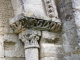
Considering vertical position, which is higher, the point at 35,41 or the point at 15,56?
the point at 35,41

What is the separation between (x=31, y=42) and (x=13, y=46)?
26 cm

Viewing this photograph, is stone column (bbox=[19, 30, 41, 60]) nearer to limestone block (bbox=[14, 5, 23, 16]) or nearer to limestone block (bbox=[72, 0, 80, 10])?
limestone block (bbox=[14, 5, 23, 16])

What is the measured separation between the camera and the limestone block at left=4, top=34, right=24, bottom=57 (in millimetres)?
2639

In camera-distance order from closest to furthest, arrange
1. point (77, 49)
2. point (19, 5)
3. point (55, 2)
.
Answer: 1. point (77, 49)
2. point (19, 5)
3. point (55, 2)

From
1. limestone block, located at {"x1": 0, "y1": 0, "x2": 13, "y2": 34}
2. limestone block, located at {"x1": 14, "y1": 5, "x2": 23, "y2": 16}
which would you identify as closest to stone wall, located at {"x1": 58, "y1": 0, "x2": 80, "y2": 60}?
limestone block, located at {"x1": 14, "y1": 5, "x2": 23, "y2": 16}

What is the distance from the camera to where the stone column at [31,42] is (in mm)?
2543

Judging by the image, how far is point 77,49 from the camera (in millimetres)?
2549

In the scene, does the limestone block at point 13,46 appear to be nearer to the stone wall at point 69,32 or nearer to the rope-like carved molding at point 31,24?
the rope-like carved molding at point 31,24

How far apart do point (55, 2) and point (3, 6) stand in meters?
0.72

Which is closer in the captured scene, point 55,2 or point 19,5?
point 19,5

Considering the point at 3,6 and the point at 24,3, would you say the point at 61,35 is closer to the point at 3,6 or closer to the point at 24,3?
the point at 24,3

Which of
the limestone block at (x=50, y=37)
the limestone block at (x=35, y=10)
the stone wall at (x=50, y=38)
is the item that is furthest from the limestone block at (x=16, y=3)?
the limestone block at (x=50, y=37)

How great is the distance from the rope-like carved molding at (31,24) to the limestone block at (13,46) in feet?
0.35

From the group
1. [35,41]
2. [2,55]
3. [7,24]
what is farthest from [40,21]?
[2,55]
